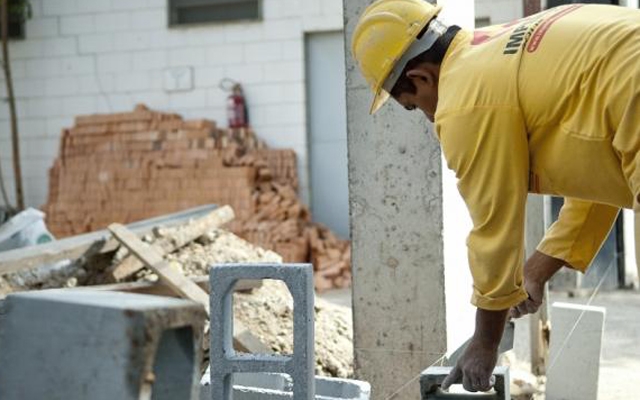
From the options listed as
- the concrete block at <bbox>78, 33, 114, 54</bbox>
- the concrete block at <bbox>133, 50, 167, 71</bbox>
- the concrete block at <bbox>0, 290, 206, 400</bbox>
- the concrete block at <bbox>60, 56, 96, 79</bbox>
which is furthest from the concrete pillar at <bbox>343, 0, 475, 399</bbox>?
the concrete block at <bbox>60, 56, 96, 79</bbox>

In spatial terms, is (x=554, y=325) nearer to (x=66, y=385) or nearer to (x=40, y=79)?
(x=66, y=385)

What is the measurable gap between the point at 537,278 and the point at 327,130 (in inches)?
346

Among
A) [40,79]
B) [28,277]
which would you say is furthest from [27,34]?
[28,277]

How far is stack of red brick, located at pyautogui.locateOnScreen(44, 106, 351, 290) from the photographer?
11.9 meters

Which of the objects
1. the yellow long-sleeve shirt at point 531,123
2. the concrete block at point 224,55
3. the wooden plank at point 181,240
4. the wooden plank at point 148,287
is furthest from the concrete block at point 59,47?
the yellow long-sleeve shirt at point 531,123

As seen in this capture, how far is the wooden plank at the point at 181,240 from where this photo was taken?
22.8ft

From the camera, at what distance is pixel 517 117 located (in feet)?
10.3

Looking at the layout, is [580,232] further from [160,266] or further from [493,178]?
[160,266]

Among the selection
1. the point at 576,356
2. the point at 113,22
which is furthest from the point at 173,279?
the point at 113,22

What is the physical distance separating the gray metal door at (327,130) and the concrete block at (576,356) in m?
6.63

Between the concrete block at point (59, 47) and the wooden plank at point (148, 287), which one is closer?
the wooden plank at point (148, 287)

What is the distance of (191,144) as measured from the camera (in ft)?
40.9

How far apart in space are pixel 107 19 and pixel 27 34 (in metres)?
1.15

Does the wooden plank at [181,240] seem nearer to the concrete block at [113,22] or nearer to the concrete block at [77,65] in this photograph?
the concrete block at [113,22]
